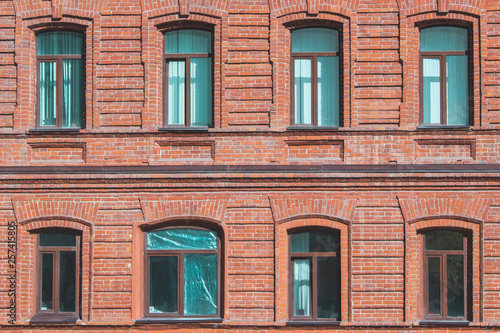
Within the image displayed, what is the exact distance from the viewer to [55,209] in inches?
440

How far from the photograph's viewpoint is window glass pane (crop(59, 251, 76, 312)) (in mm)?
11359

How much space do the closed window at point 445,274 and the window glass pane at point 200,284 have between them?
363 cm

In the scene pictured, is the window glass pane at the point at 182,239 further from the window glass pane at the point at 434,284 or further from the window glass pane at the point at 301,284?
the window glass pane at the point at 434,284

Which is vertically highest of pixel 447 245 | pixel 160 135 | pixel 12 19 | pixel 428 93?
pixel 12 19

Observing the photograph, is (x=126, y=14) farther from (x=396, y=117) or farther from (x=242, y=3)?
(x=396, y=117)

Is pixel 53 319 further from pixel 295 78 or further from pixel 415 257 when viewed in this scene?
pixel 415 257

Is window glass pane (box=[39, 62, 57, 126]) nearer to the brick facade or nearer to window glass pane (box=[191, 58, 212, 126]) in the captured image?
the brick facade

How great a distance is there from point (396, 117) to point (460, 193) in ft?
5.42

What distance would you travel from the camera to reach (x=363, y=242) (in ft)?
35.9

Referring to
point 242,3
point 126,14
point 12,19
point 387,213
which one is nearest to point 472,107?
point 387,213

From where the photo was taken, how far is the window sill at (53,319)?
1110cm

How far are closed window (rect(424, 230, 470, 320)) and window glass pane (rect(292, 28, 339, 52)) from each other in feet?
12.1

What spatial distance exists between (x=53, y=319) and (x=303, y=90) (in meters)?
5.88

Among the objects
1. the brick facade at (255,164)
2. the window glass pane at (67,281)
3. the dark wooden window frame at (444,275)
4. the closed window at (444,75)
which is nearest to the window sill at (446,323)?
the brick facade at (255,164)
